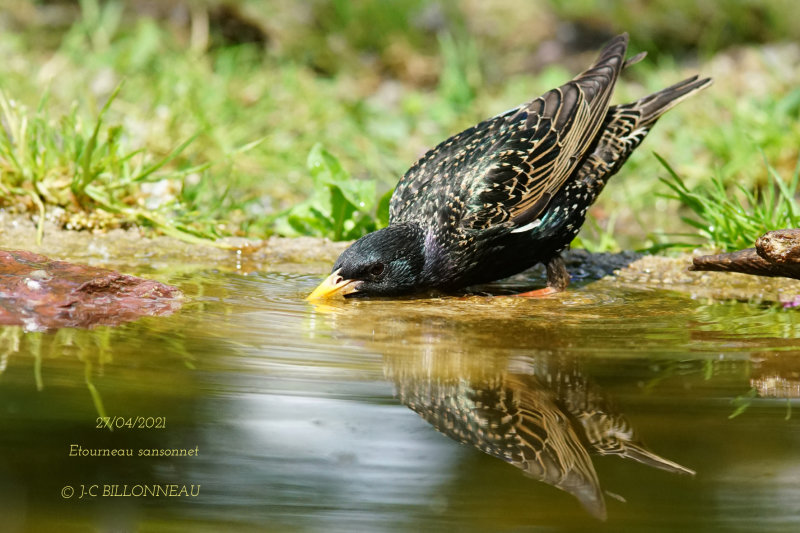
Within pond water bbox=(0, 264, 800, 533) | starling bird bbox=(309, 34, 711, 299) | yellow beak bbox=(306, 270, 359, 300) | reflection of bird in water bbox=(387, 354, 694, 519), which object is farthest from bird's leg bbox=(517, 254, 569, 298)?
reflection of bird in water bbox=(387, 354, 694, 519)

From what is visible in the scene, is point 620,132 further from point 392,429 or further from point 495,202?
point 392,429

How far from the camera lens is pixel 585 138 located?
4.94m

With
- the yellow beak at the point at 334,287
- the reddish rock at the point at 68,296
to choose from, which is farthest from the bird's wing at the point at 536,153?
the reddish rock at the point at 68,296

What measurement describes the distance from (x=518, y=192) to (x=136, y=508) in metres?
2.87

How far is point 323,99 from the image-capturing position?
28.8 ft

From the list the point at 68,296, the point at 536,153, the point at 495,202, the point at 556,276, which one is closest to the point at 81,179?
the point at 68,296

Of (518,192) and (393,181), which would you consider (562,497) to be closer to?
(518,192)

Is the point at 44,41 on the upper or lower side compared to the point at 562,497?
upper

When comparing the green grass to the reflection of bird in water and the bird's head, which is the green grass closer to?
the bird's head

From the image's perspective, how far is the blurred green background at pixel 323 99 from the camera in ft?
17.2

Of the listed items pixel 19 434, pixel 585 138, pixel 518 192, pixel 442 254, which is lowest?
pixel 19 434

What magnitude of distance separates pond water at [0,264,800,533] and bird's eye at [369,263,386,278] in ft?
2.71

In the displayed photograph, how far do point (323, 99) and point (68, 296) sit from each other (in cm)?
564

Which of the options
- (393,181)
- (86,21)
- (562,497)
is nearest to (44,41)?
(86,21)
